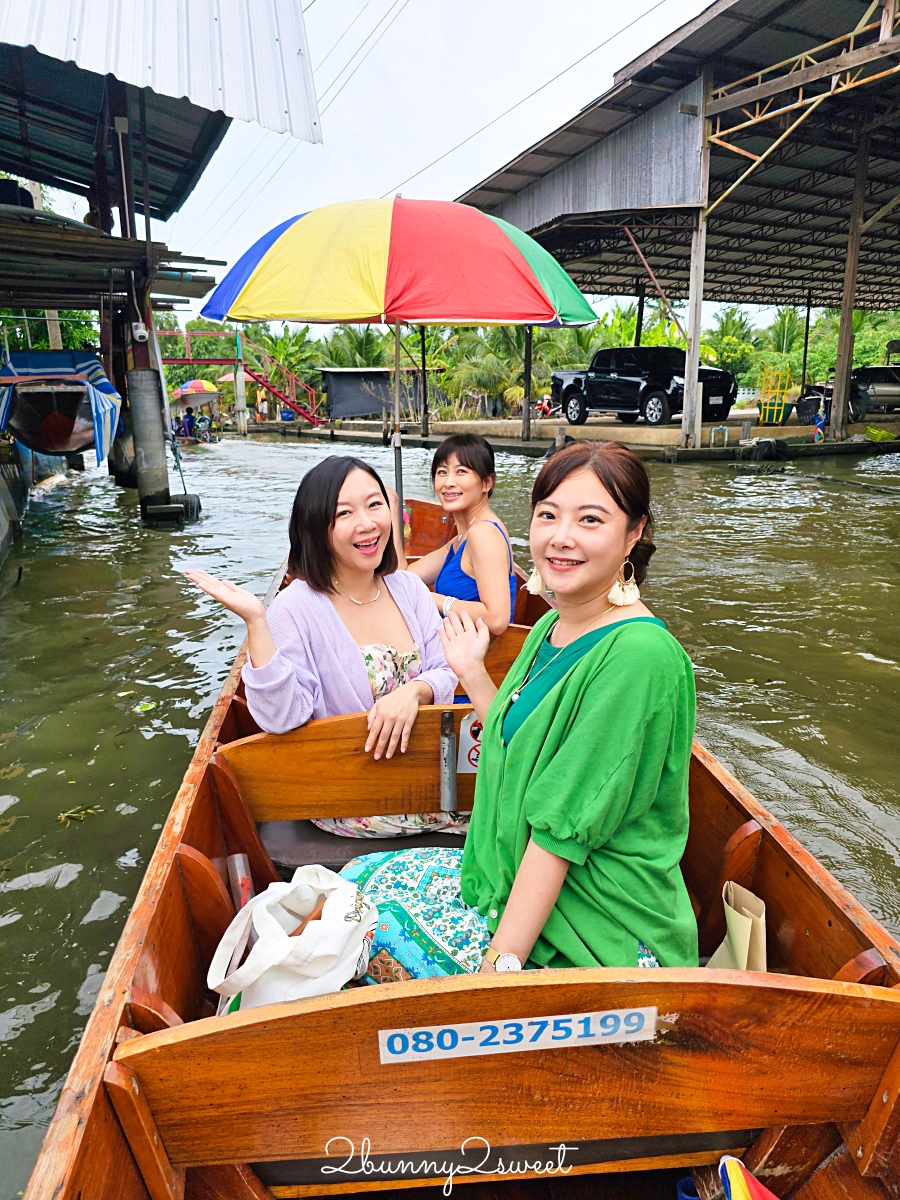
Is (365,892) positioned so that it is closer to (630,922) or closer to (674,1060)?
(630,922)

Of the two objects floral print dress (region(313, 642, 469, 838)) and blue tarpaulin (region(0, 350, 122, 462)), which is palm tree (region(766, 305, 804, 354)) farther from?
floral print dress (region(313, 642, 469, 838))

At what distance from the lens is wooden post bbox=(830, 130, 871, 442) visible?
14.6 meters

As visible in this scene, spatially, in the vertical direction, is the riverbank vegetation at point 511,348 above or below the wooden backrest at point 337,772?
above

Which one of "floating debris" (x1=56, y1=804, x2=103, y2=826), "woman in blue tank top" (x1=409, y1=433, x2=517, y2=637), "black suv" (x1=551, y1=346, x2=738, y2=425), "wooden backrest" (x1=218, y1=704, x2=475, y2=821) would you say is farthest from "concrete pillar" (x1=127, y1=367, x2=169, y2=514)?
"black suv" (x1=551, y1=346, x2=738, y2=425)

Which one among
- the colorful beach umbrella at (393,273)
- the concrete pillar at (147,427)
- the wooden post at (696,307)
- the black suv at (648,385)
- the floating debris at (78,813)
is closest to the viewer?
the floating debris at (78,813)

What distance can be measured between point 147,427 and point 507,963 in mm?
9849

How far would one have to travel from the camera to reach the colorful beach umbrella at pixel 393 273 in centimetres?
387

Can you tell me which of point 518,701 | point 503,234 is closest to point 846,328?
point 503,234

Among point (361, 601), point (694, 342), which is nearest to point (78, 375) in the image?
point (361, 601)

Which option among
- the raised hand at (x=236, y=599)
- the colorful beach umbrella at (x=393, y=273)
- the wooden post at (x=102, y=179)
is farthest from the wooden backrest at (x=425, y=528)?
the wooden post at (x=102, y=179)

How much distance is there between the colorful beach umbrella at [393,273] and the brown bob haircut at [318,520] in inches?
70.9

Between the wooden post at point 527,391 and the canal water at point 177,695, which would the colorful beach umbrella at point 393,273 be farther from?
the wooden post at point 527,391

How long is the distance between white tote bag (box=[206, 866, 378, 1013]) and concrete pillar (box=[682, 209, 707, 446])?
14.4 meters

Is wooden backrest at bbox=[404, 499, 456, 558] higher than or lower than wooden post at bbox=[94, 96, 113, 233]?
lower
